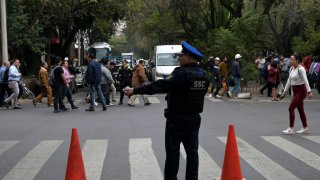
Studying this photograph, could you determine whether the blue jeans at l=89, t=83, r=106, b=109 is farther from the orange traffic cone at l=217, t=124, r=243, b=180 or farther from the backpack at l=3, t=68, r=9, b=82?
the orange traffic cone at l=217, t=124, r=243, b=180

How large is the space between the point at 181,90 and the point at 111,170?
2.31 meters

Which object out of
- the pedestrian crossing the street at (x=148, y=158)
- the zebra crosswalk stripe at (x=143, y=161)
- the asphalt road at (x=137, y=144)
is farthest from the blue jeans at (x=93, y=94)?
the zebra crosswalk stripe at (x=143, y=161)

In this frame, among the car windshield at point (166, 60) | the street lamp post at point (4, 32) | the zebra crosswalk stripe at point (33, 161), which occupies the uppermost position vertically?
the street lamp post at point (4, 32)

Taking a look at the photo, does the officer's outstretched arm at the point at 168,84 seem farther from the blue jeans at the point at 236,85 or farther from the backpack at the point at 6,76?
the blue jeans at the point at 236,85

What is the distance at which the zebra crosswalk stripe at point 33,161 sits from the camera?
7.62m

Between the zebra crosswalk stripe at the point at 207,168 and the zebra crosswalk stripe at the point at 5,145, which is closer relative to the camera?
the zebra crosswalk stripe at the point at 207,168

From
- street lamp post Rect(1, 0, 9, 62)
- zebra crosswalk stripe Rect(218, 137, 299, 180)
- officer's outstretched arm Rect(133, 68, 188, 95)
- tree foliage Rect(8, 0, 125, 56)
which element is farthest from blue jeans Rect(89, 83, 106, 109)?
officer's outstretched arm Rect(133, 68, 188, 95)

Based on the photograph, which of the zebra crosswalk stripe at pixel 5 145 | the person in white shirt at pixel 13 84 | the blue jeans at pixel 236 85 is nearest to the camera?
the zebra crosswalk stripe at pixel 5 145

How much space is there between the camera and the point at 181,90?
6070 mm

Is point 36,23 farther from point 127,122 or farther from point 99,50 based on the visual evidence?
point 99,50

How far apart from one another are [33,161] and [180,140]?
3.42 meters

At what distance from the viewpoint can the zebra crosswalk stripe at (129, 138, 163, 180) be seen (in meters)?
7.46

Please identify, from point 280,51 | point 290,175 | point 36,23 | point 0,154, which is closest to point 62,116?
point 0,154

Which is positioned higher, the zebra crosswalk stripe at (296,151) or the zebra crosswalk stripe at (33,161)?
the zebra crosswalk stripe at (296,151)
